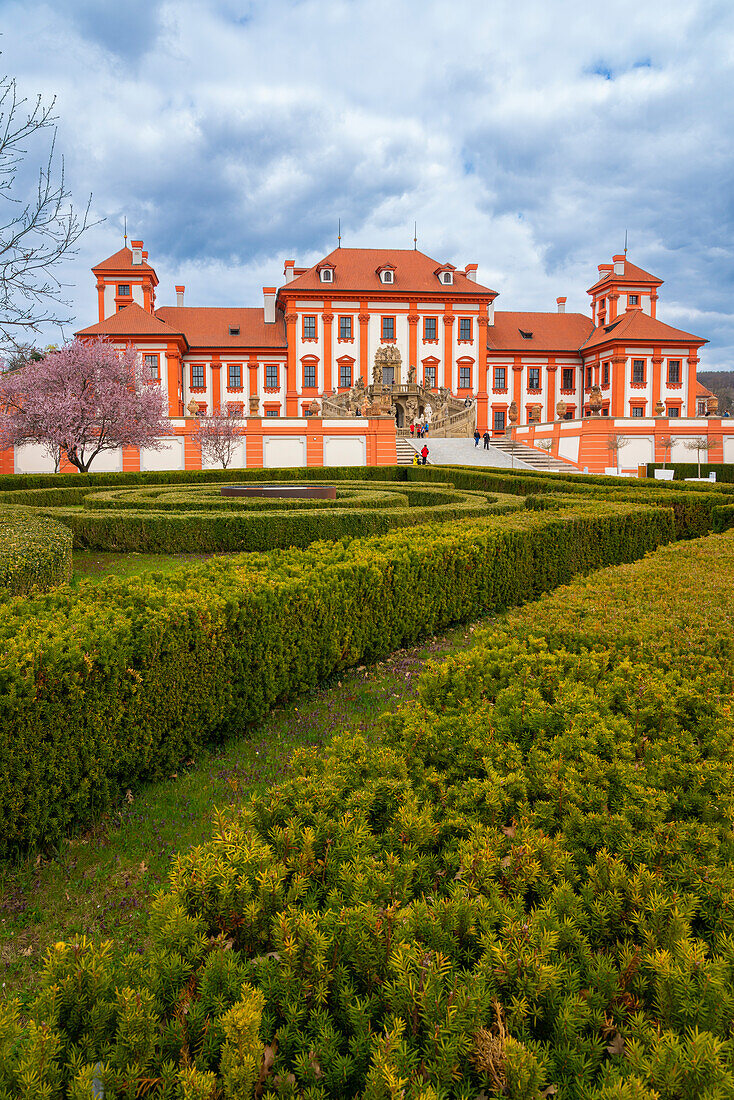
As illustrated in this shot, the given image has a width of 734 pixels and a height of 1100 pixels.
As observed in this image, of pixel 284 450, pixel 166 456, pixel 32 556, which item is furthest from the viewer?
pixel 166 456

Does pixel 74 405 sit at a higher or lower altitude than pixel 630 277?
lower

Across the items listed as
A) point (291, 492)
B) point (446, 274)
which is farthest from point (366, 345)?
point (291, 492)

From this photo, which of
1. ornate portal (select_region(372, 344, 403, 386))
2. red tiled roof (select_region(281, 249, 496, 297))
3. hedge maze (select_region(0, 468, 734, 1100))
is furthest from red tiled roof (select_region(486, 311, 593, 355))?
hedge maze (select_region(0, 468, 734, 1100))

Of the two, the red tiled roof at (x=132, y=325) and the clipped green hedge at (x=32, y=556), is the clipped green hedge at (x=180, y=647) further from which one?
the red tiled roof at (x=132, y=325)

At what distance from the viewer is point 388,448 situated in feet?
90.4

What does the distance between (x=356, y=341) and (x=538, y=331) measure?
1490 centimetres

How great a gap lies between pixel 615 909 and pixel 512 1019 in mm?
491

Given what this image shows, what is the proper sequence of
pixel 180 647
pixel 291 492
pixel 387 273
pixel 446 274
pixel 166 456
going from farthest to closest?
pixel 446 274, pixel 387 273, pixel 166 456, pixel 291 492, pixel 180 647

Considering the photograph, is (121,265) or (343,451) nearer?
(343,451)

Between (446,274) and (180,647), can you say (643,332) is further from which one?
(180,647)

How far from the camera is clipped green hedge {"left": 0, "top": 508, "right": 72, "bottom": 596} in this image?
5281 mm

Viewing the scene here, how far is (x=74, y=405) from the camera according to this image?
19.6 metres

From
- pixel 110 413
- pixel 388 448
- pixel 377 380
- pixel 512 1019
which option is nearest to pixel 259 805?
pixel 512 1019

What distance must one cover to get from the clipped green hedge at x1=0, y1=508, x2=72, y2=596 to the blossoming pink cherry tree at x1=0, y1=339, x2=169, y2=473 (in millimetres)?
13972
